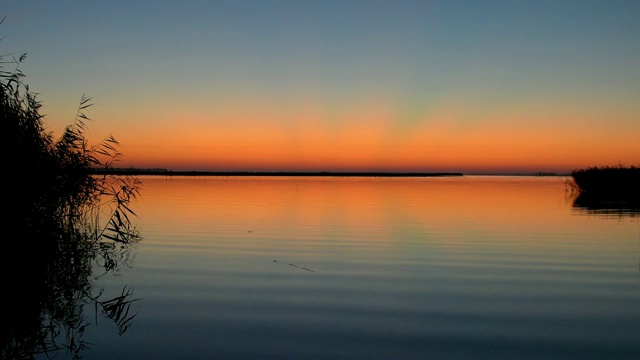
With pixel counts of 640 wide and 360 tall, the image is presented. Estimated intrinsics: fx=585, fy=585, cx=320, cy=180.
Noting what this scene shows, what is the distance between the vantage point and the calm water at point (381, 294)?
8047mm

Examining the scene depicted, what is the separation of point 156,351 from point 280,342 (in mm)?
1684

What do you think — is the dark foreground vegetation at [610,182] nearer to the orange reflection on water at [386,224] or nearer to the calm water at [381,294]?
the orange reflection on water at [386,224]

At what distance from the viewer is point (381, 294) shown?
11.3m

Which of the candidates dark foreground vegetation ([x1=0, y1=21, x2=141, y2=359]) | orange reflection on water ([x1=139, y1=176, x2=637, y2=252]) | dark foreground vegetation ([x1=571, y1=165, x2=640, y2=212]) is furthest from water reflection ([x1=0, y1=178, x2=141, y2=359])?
dark foreground vegetation ([x1=571, y1=165, x2=640, y2=212])

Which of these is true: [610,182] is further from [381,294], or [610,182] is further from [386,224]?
[381,294]

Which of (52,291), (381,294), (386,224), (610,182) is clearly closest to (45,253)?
(52,291)

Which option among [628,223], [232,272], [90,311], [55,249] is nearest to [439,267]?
[232,272]

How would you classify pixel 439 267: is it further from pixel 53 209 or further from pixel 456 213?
pixel 456 213

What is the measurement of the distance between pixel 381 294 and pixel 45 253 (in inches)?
320

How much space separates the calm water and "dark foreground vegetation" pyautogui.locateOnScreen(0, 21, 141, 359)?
1.85 ft

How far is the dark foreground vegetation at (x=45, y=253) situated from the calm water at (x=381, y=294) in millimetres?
565

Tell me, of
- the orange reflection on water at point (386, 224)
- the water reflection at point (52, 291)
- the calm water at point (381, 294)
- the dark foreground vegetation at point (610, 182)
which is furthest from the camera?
the dark foreground vegetation at point (610, 182)

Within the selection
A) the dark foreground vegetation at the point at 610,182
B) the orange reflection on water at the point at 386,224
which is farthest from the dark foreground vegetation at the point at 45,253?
the dark foreground vegetation at the point at 610,182

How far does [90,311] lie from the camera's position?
1037 cm
